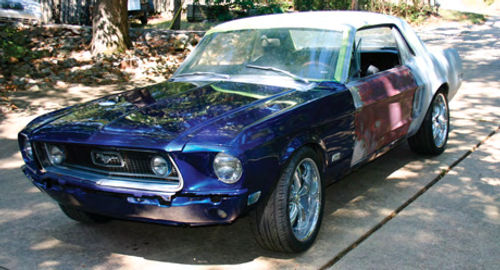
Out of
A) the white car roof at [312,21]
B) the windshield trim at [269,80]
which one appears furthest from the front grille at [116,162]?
the white car roof at [312,21]

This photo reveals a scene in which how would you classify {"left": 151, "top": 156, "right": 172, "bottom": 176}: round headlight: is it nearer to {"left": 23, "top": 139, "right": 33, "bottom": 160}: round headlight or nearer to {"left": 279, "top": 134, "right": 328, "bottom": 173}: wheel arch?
{"left": 279, "top": 134, "right": 328, "bottom": 173}: wheel arch

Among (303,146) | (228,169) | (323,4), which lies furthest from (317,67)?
(323,4)

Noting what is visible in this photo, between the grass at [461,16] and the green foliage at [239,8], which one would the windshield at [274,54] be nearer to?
the green foliage at [239,8]

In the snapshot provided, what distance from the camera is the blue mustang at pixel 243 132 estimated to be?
341cm

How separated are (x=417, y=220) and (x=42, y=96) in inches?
281

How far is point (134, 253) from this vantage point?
399cm

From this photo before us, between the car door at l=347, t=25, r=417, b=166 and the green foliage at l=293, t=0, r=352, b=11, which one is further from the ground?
the green foliage at l=293, t=0, r=352, b=11

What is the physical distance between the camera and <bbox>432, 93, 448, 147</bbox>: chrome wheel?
609 centimetres

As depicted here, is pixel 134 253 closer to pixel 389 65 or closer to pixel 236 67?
pixel 236 67

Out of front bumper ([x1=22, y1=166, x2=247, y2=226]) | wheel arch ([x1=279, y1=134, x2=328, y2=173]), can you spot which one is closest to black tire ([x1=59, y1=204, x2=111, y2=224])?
front bumper ([x1=22, y1=166, x2=247, y2=226])

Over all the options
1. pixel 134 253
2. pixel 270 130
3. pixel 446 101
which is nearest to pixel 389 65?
pixel 446 101

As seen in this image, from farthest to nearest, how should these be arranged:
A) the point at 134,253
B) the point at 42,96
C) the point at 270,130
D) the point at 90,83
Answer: the point at 90,83, the point at 42,96, the point at 134,253, the point at 270,130

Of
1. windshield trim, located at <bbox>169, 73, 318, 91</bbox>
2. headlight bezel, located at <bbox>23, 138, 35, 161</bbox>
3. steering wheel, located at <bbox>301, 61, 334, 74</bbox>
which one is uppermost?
steering wheel, located at <bbox>301, 61, 334, 74</bbox>

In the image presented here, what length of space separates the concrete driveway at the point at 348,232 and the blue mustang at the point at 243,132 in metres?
0.25
